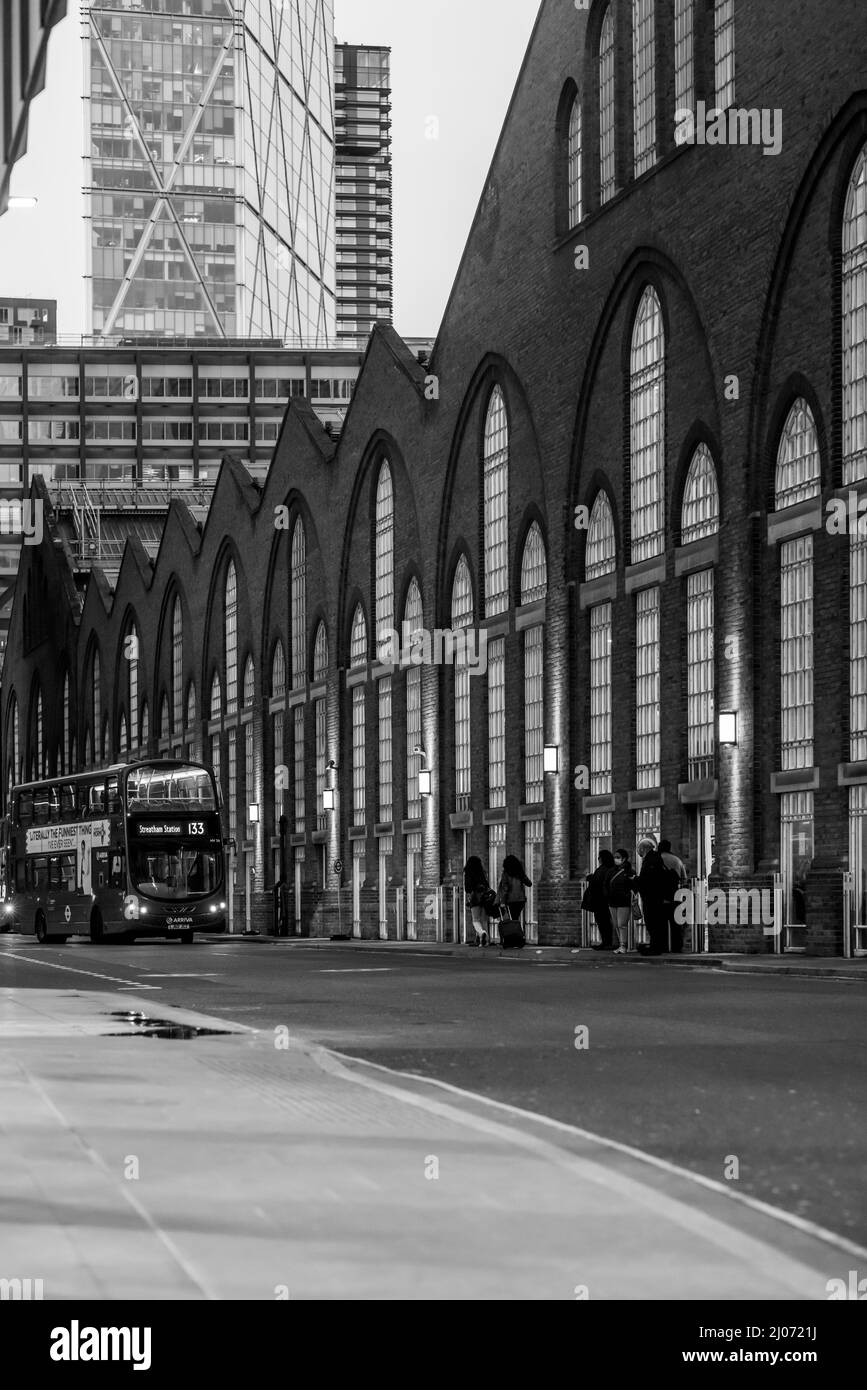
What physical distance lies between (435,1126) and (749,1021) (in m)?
8.00

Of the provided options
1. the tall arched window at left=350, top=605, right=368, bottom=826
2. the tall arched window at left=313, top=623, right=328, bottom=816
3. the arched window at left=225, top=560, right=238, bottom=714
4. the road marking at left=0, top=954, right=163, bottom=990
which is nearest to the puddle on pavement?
the road marking at left=0, top=954, right=163, bottom=990

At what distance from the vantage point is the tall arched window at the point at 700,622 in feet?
124

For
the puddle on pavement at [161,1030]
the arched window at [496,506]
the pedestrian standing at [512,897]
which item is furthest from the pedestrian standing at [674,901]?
the puddle on pavement at [161,1030]

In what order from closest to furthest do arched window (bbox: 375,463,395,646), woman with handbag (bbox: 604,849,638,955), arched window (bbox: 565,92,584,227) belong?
1. woman with handbag (bbox: 604,849,638,955)
2. arched window (bbox: 565,92,584,227)
3. arched window (bbox: 375,463,395,646)

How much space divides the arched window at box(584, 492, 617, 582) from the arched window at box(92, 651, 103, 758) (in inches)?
2205

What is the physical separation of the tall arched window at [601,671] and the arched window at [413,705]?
1113cm

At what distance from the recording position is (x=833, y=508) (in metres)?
33.3

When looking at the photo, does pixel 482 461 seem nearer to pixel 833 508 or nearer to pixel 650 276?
pixel 650 276

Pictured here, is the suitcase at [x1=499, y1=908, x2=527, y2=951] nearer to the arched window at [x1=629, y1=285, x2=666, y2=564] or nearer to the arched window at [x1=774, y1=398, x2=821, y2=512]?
the arched window at [x1=629, y1=285, x2=666, y2=564]

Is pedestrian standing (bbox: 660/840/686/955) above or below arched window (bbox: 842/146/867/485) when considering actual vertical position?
below

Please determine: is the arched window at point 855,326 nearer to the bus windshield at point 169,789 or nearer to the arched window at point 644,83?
the arched window at point 644,83

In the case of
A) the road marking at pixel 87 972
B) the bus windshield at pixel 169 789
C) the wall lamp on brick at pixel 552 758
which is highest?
the wall lamp on brick at pixel 552 758

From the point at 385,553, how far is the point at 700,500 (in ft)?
65.3

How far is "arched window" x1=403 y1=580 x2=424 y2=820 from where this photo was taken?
2147 inches
